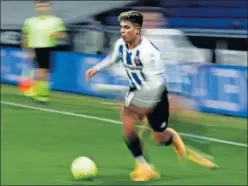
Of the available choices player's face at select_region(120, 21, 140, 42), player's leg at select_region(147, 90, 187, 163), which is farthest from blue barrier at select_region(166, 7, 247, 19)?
player's face at select_region(120, 21, 140, 42)

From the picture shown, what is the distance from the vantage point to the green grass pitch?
8.16 meters

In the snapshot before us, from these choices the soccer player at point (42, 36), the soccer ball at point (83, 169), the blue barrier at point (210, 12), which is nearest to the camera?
the soccer ball at point (83, 169)

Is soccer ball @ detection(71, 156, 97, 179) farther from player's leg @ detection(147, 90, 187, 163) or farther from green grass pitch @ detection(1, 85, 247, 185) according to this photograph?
player's leg @ detection(147, 90, 187, 163)

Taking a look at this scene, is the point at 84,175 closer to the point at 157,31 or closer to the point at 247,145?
the point at 247,145

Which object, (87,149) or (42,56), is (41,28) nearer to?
(42,56)

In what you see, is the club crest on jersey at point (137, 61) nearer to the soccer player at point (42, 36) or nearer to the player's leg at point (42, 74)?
the soccer player at point (42, 36)

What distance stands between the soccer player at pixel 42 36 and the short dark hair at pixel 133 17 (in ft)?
31.1

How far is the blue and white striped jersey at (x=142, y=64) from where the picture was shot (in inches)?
56.4

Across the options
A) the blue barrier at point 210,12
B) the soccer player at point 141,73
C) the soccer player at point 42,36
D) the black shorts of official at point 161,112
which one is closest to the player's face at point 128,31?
the soccer player at point 141,73

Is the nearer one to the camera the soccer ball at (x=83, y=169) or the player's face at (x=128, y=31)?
the player's face at (x=128, y=31)

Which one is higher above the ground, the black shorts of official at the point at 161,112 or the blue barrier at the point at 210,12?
the black shorts of official at the point at 161,112

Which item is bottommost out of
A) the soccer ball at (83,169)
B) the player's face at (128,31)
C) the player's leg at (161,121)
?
the soccer ball at (83,169)

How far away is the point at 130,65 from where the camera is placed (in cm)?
148

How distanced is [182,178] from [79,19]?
Answer: 16343 mm
